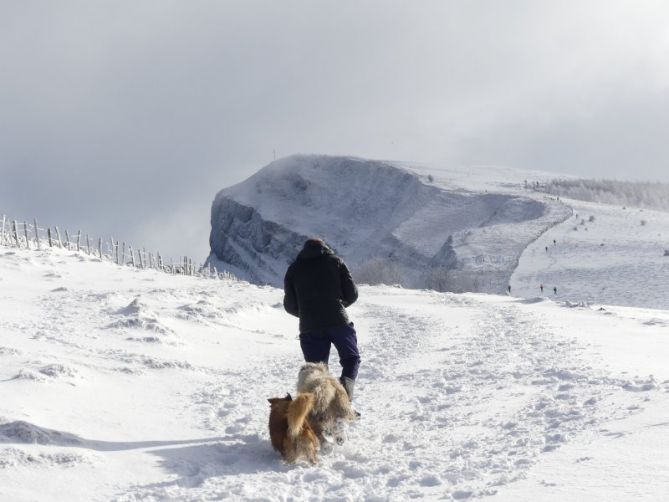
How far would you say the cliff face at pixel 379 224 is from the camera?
108m

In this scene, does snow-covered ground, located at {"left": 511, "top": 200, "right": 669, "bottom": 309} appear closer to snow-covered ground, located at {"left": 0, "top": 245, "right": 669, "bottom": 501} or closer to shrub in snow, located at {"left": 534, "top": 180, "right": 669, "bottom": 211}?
shrub in snow, located at {"left": 534, "top": 180, "right": 669, "bottom": 211}

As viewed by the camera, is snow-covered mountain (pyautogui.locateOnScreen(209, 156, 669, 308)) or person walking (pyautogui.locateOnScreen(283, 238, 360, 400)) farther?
snow-covered mountain (pyautogui.locateOnScreen(209, 156, 669, 308))

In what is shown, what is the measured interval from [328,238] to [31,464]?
168633 mm

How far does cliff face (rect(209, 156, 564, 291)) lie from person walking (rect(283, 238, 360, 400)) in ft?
274

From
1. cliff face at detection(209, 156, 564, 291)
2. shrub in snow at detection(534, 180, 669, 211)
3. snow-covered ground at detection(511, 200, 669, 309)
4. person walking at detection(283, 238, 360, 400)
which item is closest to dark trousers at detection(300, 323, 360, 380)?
person walking at detection(283, 238, 360, 400)

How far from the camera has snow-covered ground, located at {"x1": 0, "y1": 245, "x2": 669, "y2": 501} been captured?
517 centimetres

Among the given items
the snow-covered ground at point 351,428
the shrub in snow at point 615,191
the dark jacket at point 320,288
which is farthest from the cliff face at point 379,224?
the dark jacket at point 320,288

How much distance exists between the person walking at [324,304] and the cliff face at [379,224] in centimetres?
8361

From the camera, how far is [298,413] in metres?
5.90

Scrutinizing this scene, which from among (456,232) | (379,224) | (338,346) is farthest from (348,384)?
(379,224)

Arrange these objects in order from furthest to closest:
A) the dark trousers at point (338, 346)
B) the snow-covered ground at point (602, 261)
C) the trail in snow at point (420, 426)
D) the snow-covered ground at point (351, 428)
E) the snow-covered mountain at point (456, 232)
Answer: the snow-covered mountain at point (456, 232), the snow-covered ground at point (602, 261), the dark trousers at point (338, 346), the trail in snow at point (420, 426), the snow-covered ground at point (351, 428)

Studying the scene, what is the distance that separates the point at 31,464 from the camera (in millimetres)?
5555

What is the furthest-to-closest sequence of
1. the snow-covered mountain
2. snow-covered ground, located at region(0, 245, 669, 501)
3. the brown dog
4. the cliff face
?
the cliff face
the snow-covered mountain
the brown dog
snow-covered ground, located at region(0, 245, 669, 501)

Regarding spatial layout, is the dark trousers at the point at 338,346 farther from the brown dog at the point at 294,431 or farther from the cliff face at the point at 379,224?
the cliff face at the point at 379,224
